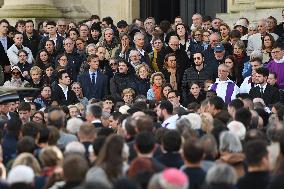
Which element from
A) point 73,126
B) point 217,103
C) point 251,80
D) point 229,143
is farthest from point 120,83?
point 229,143

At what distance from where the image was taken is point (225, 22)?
24969 mm

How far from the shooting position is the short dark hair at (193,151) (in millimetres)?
12219

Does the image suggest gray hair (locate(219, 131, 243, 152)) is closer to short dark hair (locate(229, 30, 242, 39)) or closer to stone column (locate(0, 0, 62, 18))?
short dark hair (locate(229, 30, 242, 39))

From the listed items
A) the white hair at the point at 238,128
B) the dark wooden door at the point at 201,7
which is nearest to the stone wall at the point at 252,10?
the dark wooden door at the point at 201,7

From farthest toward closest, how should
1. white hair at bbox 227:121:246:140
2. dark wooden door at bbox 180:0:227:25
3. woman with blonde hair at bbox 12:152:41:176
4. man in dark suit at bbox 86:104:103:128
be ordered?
1. dark wooden door at bbox 180:0:227:25
2. man in dark suit at bbox 86:104:103:128
3. white hair at bbox 227:121:246:140
4. woman with blonde hair at bbox 12:152:41:176

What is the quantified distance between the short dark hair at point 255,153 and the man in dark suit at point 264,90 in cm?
747

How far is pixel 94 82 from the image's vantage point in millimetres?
22000

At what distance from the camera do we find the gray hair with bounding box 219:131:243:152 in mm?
12891

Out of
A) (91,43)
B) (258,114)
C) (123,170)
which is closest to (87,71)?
(91,43)

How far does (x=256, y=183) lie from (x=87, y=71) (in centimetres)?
1076

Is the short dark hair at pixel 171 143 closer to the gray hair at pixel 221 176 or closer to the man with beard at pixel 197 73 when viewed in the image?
the gray hair at pixel 221 176

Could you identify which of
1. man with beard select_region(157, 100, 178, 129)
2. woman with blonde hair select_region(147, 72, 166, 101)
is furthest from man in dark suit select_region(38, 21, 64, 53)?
man with beard select_region(157, 100, 178, 129)

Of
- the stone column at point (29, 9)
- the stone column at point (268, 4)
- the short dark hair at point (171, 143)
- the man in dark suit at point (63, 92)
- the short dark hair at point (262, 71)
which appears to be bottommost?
the man in dark suit at point (63, 92)

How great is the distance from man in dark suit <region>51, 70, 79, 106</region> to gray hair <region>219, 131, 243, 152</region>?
8.38 metres
